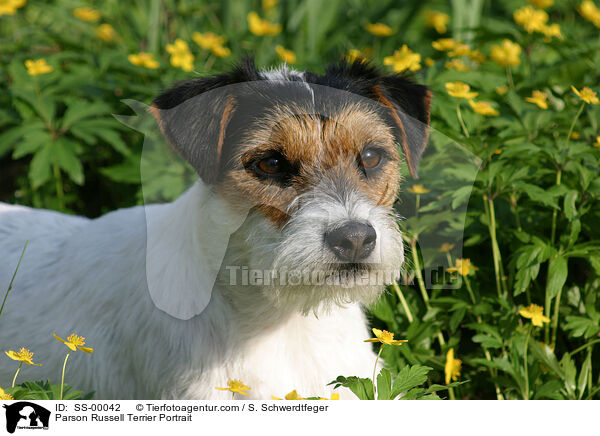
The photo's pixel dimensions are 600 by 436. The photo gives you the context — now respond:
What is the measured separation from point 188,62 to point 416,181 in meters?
2.22

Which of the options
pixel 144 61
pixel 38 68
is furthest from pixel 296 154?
pixel 38 68

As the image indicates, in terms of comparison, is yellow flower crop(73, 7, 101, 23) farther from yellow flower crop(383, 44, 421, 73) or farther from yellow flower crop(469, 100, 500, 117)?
yellow flower crop(469, 100, 500, 117)

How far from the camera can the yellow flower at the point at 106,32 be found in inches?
245

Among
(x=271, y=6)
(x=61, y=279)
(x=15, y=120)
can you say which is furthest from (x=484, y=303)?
(x=271, y=6)

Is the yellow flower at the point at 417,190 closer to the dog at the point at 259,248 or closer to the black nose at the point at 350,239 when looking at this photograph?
the dog at the point at 259,248

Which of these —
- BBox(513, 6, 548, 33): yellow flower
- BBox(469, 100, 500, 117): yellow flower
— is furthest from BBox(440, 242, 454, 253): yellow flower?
BBox(513, 6, 548, 33): yellow flower

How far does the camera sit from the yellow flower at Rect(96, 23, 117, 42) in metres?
6.23

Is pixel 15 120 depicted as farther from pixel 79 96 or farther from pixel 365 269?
pixel 365 269

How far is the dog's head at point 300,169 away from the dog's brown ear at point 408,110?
0.11 meters

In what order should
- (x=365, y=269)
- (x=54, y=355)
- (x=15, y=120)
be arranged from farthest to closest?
(x=15, y=120)
(x=54, y=355)
(x=365, y=269)

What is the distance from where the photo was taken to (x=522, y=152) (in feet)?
11.8

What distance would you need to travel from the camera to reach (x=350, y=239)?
2.55 metres

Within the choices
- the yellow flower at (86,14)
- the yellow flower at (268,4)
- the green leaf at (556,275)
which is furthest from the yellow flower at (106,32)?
the green leaf at (556,275)

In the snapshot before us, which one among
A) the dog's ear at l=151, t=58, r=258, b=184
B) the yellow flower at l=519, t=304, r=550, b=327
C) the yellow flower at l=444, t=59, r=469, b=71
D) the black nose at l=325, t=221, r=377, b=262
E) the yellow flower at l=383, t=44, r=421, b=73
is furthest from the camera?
the yellow flower at l=444, t=59, r=469, b=71
